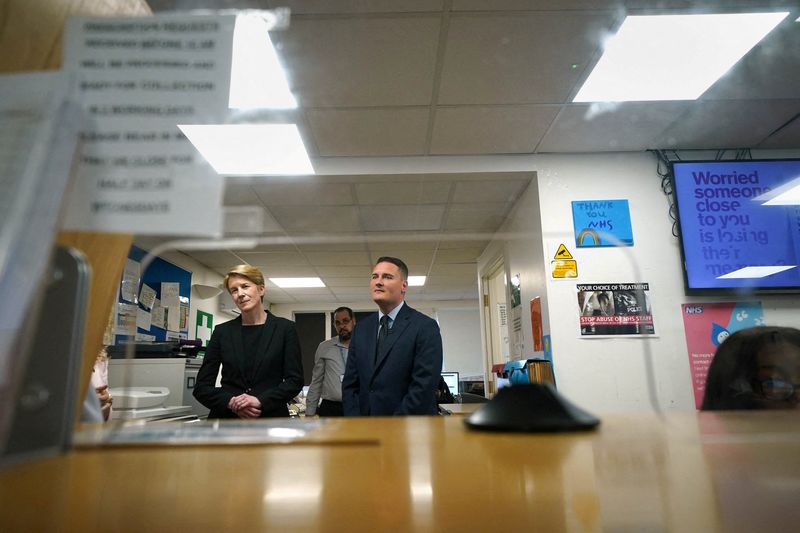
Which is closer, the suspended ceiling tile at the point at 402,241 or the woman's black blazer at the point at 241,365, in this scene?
the suspended ceiling tile at the point at 402,241

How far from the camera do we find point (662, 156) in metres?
0.42

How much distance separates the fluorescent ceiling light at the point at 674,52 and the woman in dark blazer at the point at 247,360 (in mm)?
367

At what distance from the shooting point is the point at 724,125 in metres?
0.41

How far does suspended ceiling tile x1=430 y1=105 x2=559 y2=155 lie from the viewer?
0.46 metres

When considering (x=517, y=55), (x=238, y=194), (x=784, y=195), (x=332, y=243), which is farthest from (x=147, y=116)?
(x=517, y=55)

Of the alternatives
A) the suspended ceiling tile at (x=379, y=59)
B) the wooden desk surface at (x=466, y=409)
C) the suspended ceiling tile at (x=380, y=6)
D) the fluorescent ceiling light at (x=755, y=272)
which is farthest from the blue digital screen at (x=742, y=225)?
the suspended ceiling tile at (x=380, y=6)

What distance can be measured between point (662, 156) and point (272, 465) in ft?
1.42

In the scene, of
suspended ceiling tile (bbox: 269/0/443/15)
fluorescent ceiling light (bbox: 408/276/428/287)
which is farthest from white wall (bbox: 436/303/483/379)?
suspended ceiling tile (bbox: 269/0/443/15)

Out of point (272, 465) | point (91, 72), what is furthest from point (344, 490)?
point (91, 72)

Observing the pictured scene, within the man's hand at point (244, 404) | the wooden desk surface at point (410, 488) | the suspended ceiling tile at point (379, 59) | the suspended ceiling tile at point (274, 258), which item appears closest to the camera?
the wooden desk surface at point (410, 488)

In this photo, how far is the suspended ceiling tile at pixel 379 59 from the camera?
0.67 metres

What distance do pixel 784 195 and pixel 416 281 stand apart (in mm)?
323

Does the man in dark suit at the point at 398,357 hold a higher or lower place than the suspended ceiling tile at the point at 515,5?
lower

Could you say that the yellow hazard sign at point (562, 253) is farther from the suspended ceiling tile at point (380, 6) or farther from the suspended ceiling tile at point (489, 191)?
the suspended ceiling tile at point (380, 6)
